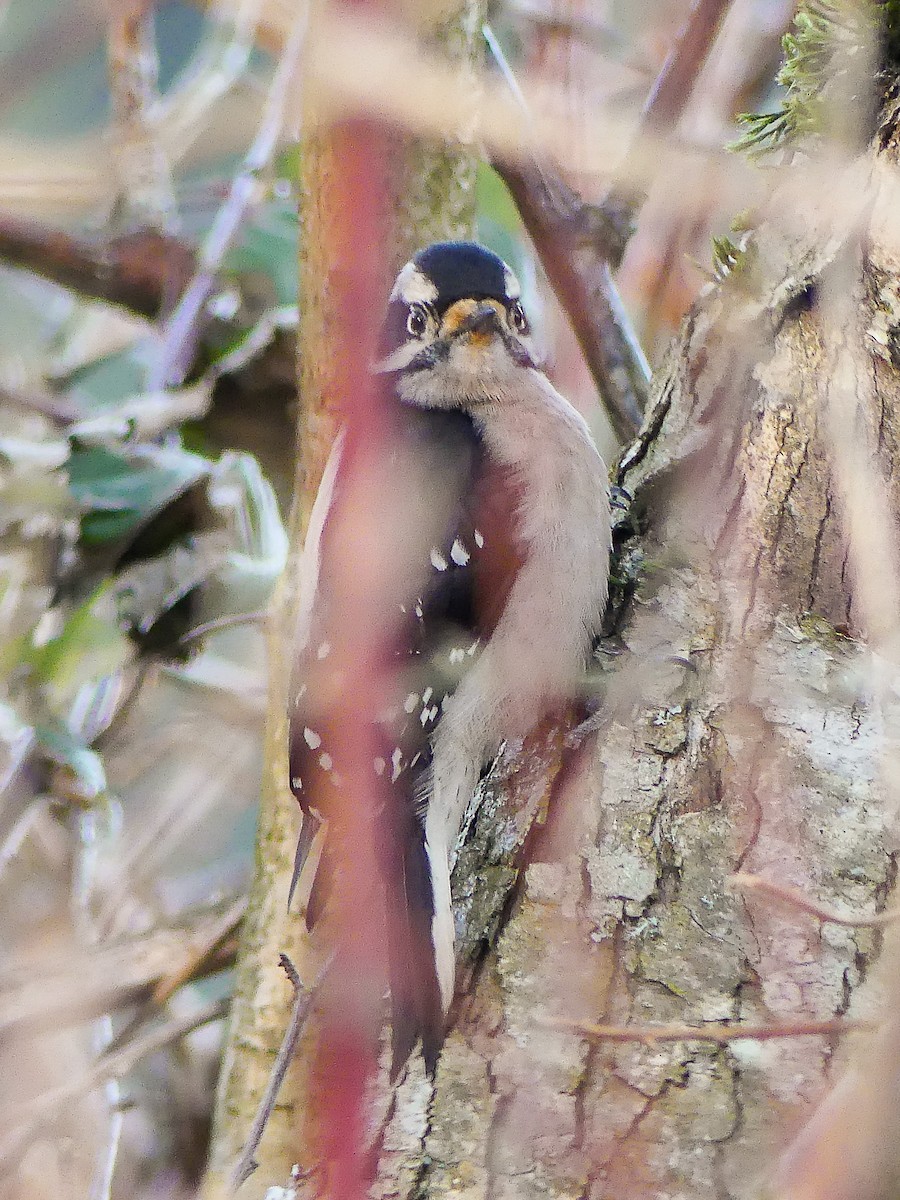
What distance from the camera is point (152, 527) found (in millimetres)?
2520

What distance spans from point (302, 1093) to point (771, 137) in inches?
63.3

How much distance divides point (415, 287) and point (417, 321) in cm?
9

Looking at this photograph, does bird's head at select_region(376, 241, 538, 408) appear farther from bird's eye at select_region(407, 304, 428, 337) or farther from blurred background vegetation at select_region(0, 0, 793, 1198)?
blurred background vegetation at select_region(0, 0, 793, 1198)

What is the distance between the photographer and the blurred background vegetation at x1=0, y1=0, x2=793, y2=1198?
7.58ft

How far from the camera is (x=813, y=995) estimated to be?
139 centimetres

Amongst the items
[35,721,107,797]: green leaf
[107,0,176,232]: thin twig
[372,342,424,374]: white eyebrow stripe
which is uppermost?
[107,0,176,232]: thin twig

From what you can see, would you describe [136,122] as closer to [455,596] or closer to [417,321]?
[417,321]

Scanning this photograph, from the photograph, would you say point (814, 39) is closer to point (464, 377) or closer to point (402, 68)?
point (402, 68)

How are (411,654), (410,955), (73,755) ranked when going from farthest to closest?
(73,755)
(411,654)
(410,955)

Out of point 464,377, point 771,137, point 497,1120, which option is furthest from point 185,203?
point 497,1120

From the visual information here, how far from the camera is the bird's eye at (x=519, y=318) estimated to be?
7.03ft

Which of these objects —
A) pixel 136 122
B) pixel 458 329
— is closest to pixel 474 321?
pixel 458 329

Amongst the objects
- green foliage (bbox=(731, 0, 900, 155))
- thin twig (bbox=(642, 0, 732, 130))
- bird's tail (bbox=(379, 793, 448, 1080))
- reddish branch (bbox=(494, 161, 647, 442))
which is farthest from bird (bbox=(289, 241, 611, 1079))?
green foliage (bbox=(731, 0, 900, 155))

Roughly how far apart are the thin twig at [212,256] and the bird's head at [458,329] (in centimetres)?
63
